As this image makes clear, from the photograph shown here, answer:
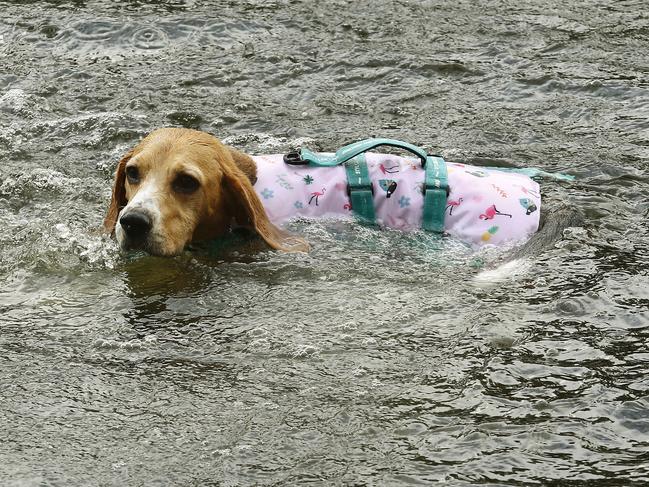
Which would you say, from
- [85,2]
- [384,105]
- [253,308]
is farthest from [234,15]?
[253,308]

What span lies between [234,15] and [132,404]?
245 inches

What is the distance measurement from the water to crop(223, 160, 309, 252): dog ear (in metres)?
0.09

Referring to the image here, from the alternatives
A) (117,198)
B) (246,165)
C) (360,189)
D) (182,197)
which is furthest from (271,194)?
(117,198)

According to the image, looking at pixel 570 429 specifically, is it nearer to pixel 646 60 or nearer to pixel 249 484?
pixel 249 484

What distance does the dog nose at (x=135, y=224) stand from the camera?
5809 millimetres

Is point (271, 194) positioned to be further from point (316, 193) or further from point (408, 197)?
point (408, 197)

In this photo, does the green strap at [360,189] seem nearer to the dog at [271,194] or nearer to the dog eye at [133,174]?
the dog at [271,194]

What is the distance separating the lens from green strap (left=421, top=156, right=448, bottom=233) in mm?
6465

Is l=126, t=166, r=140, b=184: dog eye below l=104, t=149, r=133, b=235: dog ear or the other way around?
the other way around

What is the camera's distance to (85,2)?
10.7 meters

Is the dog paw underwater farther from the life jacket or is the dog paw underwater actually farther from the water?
the water

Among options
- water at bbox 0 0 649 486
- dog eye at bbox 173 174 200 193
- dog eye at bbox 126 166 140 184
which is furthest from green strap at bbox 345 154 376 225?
dog eye at bbox 126 166 140 184

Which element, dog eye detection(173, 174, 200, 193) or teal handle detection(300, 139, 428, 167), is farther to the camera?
teal handle detection(300, 139, 428, 167)

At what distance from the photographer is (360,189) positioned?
6.54m
